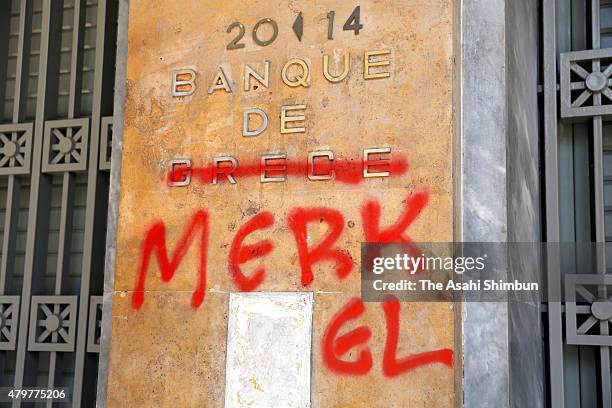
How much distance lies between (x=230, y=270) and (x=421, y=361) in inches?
51.2

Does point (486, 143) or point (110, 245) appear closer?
point (486, 143)

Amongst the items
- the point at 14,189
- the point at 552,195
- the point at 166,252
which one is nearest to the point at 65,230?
the point at 14,189

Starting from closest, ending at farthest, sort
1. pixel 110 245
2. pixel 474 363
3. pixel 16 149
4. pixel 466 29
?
pixel 474 363, pixel 466 29, pixel 110 245, pixel 16 149

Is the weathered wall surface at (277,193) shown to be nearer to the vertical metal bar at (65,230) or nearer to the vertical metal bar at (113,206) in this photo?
the vertical metal bar at (113,206)

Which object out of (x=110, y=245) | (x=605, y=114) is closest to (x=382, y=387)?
(x=110, y=245)

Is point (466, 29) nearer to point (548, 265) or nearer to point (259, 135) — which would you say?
point (259, 135)

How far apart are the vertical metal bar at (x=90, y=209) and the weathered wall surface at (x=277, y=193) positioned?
1.07 metres

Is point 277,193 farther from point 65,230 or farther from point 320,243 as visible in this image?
point 65,230

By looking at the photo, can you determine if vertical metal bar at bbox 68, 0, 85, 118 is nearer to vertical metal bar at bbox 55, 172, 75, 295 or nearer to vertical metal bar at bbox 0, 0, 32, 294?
vertical metal bar at bbox 0, 0, 32, 294

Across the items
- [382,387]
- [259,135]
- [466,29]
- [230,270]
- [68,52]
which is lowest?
[382,387]

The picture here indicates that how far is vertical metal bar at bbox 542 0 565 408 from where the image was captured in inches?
198

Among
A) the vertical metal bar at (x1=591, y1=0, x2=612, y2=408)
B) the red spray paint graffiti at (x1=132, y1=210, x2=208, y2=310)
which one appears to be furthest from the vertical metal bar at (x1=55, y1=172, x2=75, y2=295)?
the vertical metal bar at (x1=591, y1=0, x2=612, y2=408)

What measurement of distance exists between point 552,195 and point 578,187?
9.8 inches

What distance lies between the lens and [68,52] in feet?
Result: 21.5
